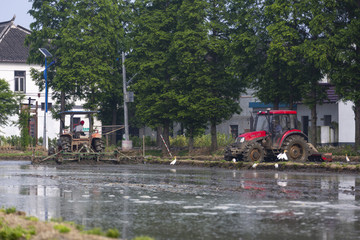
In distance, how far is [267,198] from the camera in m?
15.6

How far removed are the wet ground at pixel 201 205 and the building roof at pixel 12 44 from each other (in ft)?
182

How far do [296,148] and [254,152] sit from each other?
6.42ft

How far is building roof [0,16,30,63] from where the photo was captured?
75.5 m

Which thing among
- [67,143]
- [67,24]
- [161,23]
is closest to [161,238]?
[67,143]

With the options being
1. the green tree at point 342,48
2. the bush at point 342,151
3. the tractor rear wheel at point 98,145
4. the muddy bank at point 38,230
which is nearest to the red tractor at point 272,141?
the green tree at point 342,48

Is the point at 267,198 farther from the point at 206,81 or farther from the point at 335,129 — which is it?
the point at 335,129

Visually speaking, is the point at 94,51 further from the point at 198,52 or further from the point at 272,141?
the point at 272,141

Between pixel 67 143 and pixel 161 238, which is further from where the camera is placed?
pixel 67 143

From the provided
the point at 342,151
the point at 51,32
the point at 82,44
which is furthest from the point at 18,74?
the point at 342,151

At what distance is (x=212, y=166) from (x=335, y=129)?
2237cm

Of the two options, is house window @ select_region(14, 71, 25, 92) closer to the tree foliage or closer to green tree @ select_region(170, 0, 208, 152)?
the tree foliage

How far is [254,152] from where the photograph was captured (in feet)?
103

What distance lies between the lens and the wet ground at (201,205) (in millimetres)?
10875

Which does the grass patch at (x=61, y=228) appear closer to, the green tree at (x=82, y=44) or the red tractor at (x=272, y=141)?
the red tractor at (x=272, y=141)
